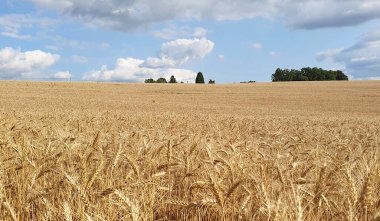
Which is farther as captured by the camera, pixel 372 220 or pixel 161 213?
pixel 161 213

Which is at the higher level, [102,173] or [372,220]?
[372,220]

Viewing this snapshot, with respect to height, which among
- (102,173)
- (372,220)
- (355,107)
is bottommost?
(355,107)

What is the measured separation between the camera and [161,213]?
2711 mm

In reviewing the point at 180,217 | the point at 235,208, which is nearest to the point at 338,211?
the point at 235,208

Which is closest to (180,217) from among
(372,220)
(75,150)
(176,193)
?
(176,193)

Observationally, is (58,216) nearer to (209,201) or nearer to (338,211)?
(209,201)

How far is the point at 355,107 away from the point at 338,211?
110 feet

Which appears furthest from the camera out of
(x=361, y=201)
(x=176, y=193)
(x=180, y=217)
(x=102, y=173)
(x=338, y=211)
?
(x=102, y=173)

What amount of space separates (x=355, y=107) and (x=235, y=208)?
110 ft

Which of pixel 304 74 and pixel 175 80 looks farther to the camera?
pixel 175 80

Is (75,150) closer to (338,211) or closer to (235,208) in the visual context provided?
(235,208)

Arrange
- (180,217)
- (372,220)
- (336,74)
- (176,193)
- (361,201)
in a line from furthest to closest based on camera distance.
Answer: (336,74), (176,193), (180,217), (361,201), (372,220)

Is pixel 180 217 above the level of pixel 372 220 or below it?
below

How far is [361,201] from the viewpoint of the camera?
205 cm
